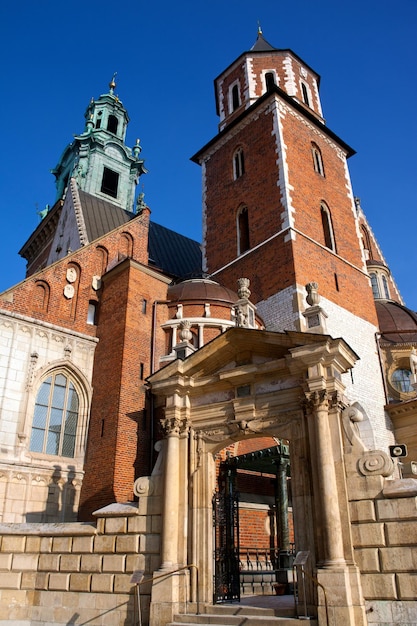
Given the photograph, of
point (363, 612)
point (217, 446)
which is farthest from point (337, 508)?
point (217, 446)

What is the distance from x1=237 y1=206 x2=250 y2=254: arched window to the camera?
80.8 ft

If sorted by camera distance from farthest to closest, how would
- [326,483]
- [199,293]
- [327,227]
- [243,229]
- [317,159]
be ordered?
[317,159], [243,229], [327,227], [199,293], [326,483]

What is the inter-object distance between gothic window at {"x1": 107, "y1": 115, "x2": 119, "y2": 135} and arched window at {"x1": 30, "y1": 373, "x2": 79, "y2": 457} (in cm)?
3148

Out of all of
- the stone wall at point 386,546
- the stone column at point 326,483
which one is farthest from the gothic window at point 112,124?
the stone wall at point 386,546

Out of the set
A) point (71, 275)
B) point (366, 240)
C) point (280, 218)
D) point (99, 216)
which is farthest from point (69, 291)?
point (366, 240)

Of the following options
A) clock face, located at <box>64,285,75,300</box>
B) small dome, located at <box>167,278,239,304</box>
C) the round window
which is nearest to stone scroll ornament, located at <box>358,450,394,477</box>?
small dome, located at <box>167,278,239,304</box>

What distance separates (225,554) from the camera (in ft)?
36.8

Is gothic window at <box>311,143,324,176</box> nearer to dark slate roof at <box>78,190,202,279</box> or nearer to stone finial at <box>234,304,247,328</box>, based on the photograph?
dark slate roof at <box>78,190,202,279</box>

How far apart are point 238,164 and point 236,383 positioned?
1806 cm

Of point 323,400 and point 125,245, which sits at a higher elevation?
point 125,245

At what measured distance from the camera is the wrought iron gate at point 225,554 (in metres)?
10.8

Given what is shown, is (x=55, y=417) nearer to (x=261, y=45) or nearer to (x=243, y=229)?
(x=243, y=229)

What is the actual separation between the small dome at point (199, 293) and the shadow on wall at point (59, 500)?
6942mm

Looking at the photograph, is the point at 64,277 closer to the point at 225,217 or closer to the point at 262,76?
the point at 225,217
